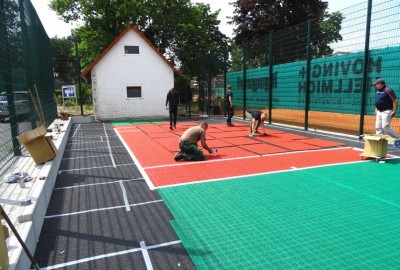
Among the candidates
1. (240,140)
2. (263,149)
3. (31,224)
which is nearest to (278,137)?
(240,140)

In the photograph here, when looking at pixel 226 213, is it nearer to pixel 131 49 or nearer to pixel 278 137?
pixel 278 137

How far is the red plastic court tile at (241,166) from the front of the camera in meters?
6.29

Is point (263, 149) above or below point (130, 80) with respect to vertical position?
below

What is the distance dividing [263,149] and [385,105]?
3.31 metres

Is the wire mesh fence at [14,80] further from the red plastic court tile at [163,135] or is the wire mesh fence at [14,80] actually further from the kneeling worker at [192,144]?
the red plastic court tile at [163,135]

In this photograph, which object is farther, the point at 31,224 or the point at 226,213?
the point at 226,213

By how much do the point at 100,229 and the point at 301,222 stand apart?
8.53 ft

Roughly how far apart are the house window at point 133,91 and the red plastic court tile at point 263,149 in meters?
12.2

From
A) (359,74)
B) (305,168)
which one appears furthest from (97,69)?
(305,168)

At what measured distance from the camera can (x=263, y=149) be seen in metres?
8.95

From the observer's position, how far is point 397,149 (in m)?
8.41

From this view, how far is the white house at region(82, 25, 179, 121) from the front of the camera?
19.2 meters

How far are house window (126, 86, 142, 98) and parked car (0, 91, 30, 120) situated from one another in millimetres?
11870

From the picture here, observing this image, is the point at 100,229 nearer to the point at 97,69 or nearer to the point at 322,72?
the point at 322,72
